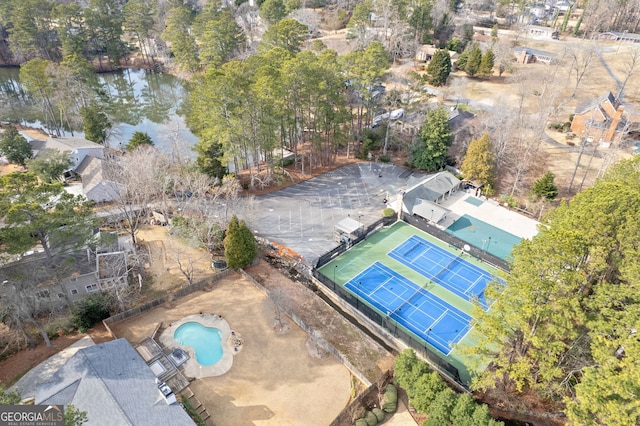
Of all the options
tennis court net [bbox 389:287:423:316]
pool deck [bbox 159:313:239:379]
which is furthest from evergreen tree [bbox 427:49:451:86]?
pool deck [bbox 159:313:239:379]

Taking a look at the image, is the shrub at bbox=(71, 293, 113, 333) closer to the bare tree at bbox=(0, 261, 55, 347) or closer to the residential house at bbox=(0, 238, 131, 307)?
the residential house at bbox=(0, 238, 131, 307)

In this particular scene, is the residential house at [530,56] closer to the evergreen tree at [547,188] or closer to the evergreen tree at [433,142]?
the evergreen tree at [433,142]

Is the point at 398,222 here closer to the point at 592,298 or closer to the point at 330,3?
the point at 592,298

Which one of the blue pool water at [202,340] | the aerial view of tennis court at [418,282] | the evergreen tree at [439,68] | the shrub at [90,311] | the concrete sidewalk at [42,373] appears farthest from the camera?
the evergreen tree at [439,68]

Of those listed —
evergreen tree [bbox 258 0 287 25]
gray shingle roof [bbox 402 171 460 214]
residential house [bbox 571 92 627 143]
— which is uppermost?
evergreen tree [bbox 258 0 287 25]

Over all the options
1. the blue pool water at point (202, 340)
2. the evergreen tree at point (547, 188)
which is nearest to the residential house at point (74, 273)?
the blue pool water at point (202, 340)

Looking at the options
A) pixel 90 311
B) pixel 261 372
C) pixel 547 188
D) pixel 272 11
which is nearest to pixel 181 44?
pixel 272 11
